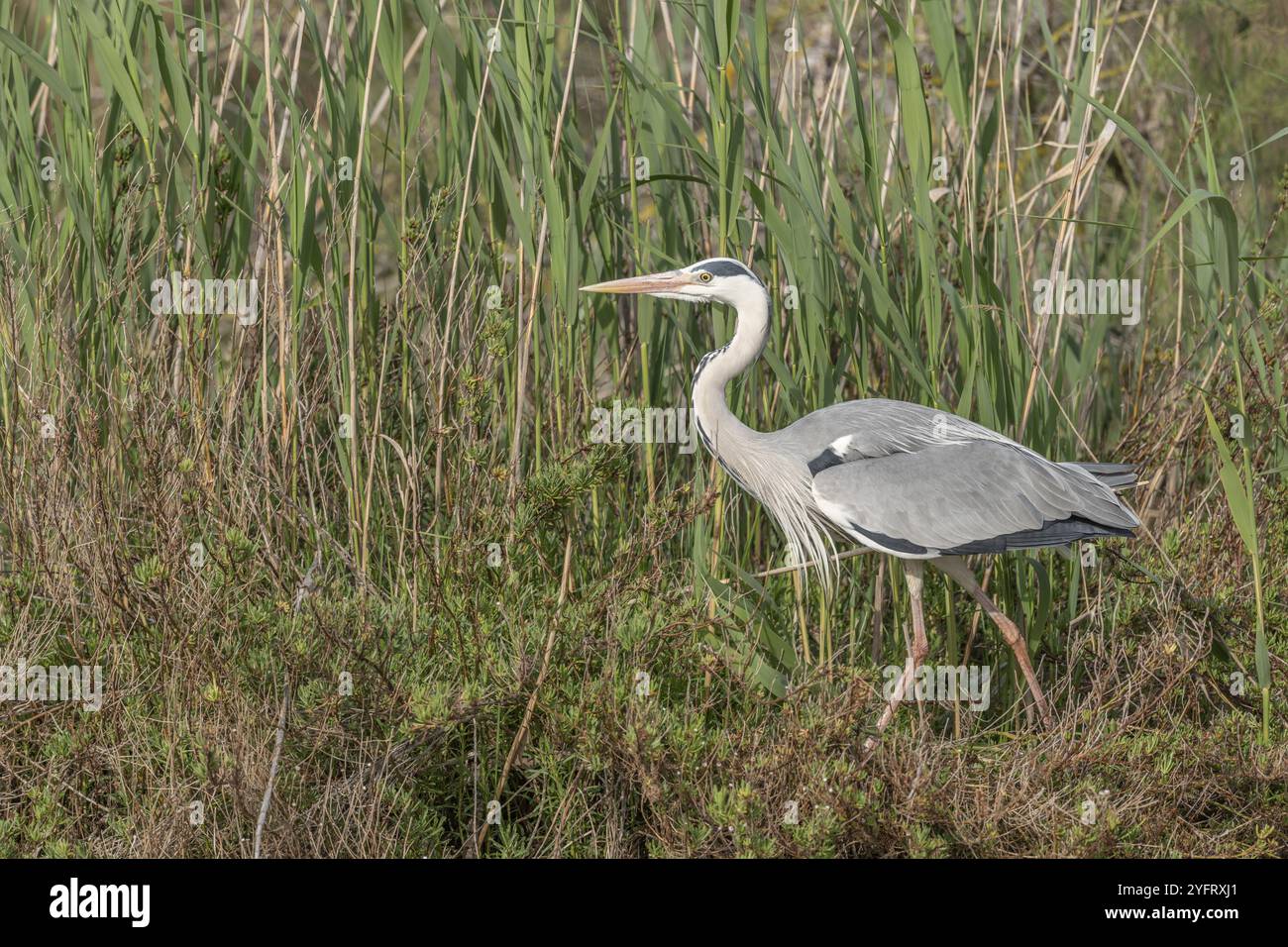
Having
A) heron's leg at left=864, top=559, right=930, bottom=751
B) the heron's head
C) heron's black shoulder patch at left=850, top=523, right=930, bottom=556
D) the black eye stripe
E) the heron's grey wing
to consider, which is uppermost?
the black eye stripe

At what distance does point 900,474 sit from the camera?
9.87 feet

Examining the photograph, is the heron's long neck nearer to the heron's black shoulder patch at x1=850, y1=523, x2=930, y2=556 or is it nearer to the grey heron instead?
the grey heron

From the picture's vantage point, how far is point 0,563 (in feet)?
10.4

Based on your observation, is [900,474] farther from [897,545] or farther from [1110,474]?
[1110,474]

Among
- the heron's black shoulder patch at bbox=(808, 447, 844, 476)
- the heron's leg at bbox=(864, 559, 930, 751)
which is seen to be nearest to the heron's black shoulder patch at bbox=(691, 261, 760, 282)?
the heron's black shoulder patch at bbox=(808, 447, 844, 476)

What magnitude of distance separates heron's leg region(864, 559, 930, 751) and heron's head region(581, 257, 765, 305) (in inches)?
29.7

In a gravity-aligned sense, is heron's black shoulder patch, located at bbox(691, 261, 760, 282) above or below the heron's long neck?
above

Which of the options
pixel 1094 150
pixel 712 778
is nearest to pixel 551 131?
pixel 1094 150

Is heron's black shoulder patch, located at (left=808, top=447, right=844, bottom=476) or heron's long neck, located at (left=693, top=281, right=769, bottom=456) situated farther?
heron's black shoulder patch, located at (left=808, top=447, right=844, bottom=476)

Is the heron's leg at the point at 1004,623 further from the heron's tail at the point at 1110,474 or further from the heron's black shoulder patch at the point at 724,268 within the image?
Result: the heron's black shoulder patch at the point at 724,268

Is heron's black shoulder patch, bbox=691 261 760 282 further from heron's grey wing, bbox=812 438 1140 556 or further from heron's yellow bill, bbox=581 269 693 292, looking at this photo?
heron's grey wing, bbox=812 438 1140 556

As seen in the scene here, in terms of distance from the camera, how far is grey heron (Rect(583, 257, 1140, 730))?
9.61ft

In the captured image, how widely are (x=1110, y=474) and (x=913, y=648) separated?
61cm

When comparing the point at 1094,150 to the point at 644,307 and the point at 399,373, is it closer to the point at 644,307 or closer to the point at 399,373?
the point at 644,307
